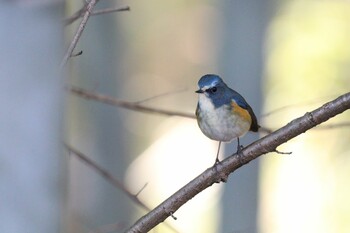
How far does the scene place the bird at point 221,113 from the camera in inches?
53.3

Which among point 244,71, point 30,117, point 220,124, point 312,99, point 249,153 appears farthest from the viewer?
point 312,99

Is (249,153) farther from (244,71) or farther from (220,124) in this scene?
(244,71)

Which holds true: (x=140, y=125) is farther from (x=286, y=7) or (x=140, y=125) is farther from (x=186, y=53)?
(x=286, y=7)

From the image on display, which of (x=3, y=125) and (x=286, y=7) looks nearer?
(x=3, y=125)

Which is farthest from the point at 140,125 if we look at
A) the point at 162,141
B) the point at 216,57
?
the point at 216,57

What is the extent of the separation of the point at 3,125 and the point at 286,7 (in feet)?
9.27

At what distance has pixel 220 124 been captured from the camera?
1.36m

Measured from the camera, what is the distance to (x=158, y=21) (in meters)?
4.10

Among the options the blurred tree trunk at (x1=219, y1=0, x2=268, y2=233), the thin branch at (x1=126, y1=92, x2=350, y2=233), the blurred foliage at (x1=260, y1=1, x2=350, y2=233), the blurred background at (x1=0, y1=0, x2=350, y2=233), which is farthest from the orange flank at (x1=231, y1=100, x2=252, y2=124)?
the blurred foliage at (x1=260, y1=1, x2=350, y2=233)

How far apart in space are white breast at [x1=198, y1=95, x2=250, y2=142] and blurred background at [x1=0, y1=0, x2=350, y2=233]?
159cm

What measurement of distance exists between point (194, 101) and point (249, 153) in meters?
2.84

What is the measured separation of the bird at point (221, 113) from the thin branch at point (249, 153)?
21cm

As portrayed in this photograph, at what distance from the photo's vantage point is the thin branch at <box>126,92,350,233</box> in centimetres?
106


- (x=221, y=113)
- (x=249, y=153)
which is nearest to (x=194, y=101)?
(x=221, y=113)
